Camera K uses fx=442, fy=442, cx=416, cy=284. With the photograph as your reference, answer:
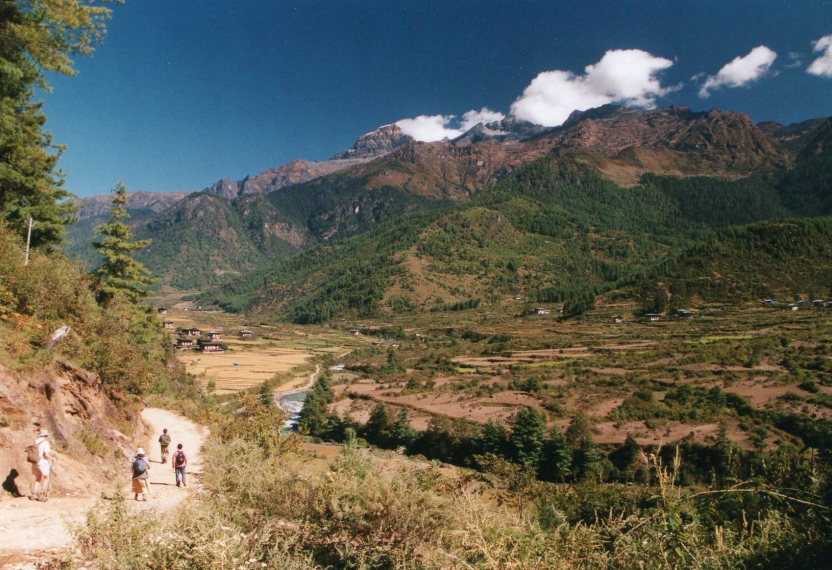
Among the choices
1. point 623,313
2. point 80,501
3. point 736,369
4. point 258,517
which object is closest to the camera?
point 258,517

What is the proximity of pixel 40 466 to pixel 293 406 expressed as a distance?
58.2 metres

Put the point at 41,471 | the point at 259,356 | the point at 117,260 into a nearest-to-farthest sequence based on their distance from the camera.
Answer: the point at 41,471 → the point at 117,260 → the point at 259,356

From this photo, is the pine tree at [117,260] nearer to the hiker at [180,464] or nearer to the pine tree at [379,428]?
the hiker at [180,464]

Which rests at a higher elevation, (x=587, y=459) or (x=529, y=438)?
(x=529, y=438)

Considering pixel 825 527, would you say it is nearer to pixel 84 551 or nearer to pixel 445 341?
pixel 84 551

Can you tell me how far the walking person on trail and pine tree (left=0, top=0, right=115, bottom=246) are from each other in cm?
1350

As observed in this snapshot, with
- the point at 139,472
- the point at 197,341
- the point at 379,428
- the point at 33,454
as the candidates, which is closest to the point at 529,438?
the point at 379,428

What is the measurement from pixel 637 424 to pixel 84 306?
4895 cm

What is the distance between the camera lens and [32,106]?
23.5 metres

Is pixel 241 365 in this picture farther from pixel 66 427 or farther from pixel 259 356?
pixel 66 427

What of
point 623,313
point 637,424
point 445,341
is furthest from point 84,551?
point 623,313

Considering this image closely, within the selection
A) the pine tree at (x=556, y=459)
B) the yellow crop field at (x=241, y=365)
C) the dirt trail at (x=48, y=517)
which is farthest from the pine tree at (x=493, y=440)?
the yellow crop field at (x=241, y=365)

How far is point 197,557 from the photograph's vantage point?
17.7ft

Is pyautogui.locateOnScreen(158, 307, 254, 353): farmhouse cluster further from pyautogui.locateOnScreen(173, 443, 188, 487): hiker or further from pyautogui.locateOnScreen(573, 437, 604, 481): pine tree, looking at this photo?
pyautogui.locateOnScreen(173, 443, 188, 487): hiker
